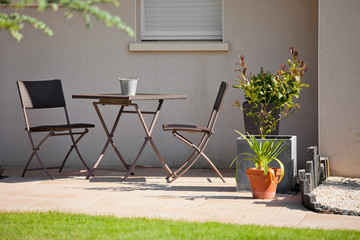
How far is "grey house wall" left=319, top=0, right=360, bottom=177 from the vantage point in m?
6.11

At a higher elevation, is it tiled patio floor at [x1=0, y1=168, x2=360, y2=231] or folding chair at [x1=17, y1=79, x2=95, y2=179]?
folding chair at [x1=17, y1=79, x2=95, y2=179]

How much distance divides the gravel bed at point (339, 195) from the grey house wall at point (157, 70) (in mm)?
1232

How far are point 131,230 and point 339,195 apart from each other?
208cm

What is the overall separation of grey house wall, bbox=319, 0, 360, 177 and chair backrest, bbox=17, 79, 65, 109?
2.84m

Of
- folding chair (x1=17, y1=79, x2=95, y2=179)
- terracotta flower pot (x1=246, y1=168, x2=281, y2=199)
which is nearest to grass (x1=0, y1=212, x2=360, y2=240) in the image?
terracotta flower pot (x1=246, y1=168, x2=281, y2=199)

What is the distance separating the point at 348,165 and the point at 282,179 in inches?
46.3

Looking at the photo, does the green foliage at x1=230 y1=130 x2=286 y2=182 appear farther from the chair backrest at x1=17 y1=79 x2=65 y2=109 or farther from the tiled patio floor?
the chair backrest at x1=17 y1=79 x2=65 y2=109

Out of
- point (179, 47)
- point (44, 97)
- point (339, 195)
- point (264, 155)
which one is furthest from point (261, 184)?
point (44, 97)

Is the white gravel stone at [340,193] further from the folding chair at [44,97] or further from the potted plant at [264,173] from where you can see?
the folding chair at [44,97]

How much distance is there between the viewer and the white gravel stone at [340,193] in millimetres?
4641

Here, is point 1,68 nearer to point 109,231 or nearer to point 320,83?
point 320,83

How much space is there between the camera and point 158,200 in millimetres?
5000

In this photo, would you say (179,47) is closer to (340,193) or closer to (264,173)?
(264,173)

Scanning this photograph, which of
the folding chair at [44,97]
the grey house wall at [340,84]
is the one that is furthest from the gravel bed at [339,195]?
Answer: the folding chair at [44,97]
